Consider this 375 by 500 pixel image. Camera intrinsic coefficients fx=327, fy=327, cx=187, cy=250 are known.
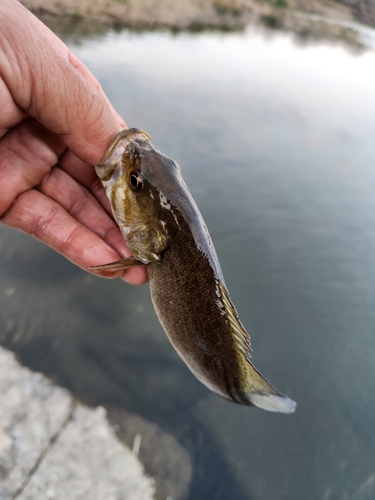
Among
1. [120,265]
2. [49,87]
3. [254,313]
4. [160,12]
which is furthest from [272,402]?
[160,12]

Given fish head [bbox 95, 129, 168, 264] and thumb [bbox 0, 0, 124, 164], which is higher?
thumb [bbox 0, 0, 124, 164]

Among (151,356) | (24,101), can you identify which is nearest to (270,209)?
(151,356)

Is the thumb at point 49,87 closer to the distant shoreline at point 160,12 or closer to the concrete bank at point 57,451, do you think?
the concrete bank at point 57,451

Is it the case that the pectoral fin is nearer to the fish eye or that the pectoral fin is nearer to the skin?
the skin

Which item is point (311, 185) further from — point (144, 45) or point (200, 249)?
point (144, 45)

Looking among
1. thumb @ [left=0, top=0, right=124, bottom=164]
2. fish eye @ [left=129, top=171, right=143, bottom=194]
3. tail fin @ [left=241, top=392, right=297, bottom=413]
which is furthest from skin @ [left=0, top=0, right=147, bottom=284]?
tail fin @ [left=241, top=392, right=297, bottom=413]

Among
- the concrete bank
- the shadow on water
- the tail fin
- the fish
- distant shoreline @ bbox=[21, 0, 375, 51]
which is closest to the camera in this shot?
the tail fin
